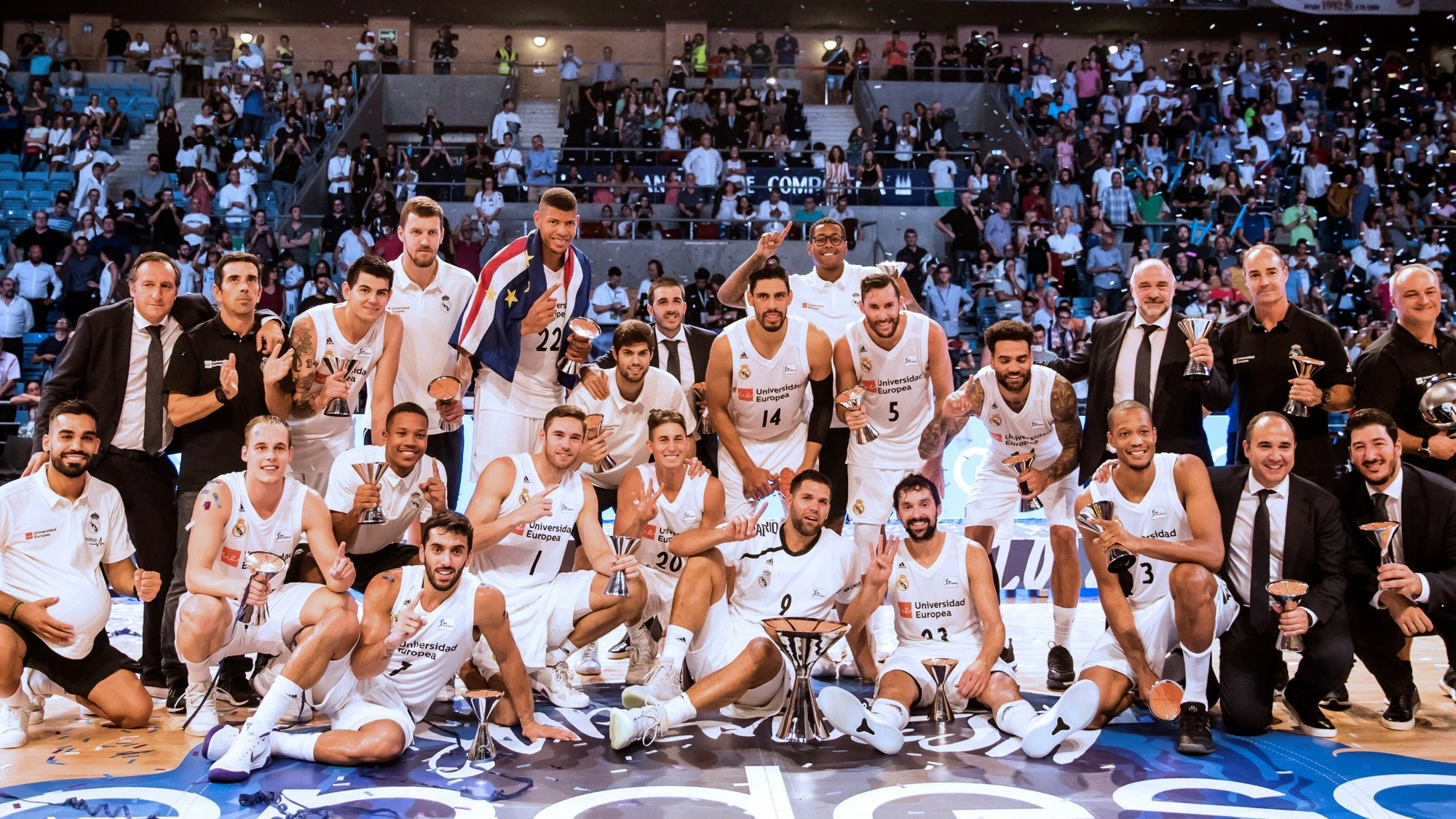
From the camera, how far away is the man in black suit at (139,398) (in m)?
6.14

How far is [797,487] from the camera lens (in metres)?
5.95

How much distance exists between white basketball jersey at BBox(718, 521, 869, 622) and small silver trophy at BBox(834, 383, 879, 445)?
729 mm

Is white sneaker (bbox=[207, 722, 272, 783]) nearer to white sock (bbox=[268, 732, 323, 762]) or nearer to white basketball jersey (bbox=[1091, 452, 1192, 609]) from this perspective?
white sock (bbox=[268, 732, 323, 762])

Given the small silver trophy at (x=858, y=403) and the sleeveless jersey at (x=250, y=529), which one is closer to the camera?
the sleeveless jersey at (x=250, y=529)

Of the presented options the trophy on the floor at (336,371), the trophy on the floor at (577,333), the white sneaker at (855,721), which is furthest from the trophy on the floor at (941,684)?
the trophy on the floor at (336,371)

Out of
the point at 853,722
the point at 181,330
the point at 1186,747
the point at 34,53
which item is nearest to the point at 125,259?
the point at 34,53

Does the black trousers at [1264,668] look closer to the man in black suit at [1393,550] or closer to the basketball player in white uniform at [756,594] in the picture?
the man in black suit at [1393,550]

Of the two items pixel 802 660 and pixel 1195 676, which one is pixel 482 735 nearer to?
pixel 802 660

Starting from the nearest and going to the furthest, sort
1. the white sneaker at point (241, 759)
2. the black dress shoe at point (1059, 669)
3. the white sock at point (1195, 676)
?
the white sneaker at point (241, 759)
the white sock at point (1195, 676)
the black dress shoe at point (1059, 669)

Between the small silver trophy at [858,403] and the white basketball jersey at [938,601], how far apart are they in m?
0.90

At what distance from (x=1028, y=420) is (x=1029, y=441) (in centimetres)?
14

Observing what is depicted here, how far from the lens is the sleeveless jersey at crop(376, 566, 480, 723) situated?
17.4 ft

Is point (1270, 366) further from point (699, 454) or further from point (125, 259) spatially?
point (125, 259)

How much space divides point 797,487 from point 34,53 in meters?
21.2
